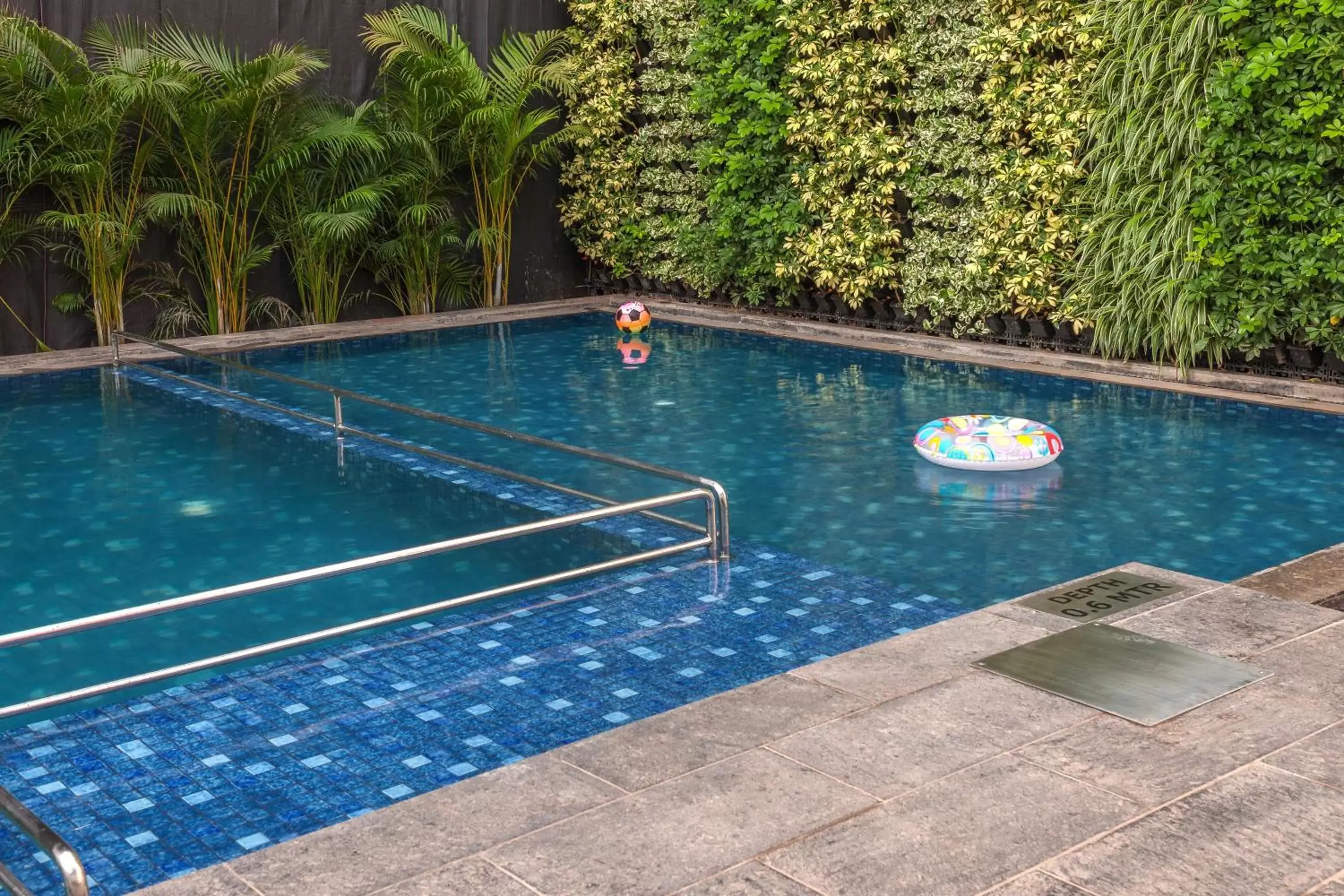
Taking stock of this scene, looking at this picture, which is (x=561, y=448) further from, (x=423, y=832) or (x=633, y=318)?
(x=633, y=318)

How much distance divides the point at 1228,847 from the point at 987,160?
7.50m

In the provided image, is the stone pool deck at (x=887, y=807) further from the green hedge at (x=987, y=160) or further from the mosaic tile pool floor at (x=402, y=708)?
the green hedge at (x=987, y=160)

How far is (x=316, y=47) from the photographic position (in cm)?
1155

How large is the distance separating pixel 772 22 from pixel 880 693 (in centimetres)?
827

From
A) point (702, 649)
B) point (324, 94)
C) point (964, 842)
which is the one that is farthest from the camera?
point (324, 94)

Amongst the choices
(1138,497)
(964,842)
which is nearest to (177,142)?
(1138,497)

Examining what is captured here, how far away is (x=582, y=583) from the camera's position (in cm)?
493

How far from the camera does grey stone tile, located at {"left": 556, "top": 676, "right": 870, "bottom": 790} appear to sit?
3088 millimetres

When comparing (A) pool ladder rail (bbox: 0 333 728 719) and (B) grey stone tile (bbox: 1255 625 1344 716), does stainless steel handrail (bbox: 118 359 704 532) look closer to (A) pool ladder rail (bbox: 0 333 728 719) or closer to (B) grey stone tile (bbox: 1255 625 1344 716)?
(A) pool ladder rail (bbox: 0 333 728 719)

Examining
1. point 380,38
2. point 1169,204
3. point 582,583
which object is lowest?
point 582,583

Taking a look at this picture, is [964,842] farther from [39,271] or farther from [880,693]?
[39,271]

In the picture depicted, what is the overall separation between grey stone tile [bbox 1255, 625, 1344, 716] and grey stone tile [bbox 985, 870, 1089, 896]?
1.15 meters

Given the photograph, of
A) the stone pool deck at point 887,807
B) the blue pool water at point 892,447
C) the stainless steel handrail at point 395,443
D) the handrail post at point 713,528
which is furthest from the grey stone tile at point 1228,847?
the stainless steel handrail at point 395,443

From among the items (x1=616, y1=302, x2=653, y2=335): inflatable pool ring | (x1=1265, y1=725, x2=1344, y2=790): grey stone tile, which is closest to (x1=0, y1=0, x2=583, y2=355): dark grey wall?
(x1=616, y1=302, x2=653, y2=335): inflatable pool ring
